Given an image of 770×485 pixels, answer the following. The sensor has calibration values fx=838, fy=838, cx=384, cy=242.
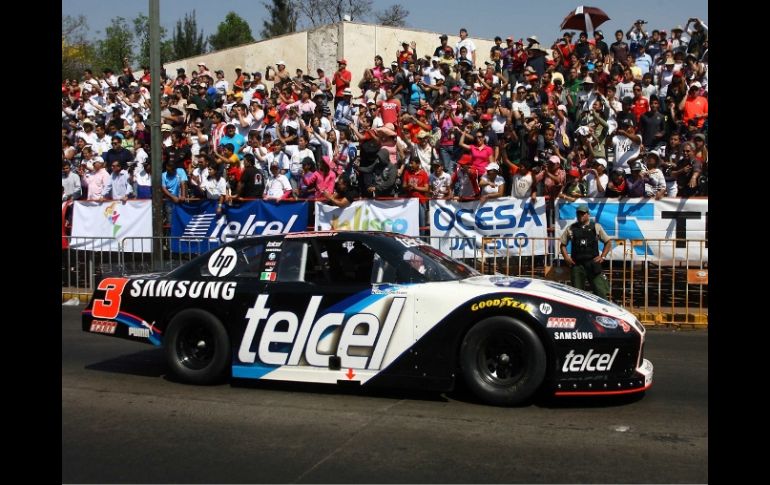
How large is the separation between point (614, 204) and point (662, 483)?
8.29 m

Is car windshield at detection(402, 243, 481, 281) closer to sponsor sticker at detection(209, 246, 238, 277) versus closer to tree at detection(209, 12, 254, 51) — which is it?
sponsor sticker at detection(209, 246, 238, 277)

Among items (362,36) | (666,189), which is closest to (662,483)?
(666,189)

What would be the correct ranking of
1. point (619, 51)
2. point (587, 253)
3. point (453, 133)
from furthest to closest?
point (619, 51) < point (453, 133) < point (587, 253)

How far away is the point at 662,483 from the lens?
523 centimetres

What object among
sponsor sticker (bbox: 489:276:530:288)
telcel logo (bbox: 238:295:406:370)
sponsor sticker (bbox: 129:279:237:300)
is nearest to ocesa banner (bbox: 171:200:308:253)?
sponsor sticker (bbox: 129:279:237:300)

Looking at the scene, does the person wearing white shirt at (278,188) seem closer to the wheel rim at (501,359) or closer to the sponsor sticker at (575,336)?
the wheel rim at (501,359)

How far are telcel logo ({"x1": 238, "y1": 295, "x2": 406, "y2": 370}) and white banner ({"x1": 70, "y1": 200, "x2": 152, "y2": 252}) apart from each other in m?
8.05

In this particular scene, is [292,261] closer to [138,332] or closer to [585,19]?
[138,332]

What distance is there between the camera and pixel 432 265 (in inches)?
308

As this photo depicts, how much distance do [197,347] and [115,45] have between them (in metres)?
68.1

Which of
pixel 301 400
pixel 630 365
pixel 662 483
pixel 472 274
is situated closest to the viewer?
pixel 662 483

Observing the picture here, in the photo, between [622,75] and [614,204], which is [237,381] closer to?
[614,204]

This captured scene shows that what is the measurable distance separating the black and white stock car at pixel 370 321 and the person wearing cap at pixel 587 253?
4523 mm

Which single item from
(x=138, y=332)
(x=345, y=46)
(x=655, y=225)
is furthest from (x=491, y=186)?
(x=345, y=46)
